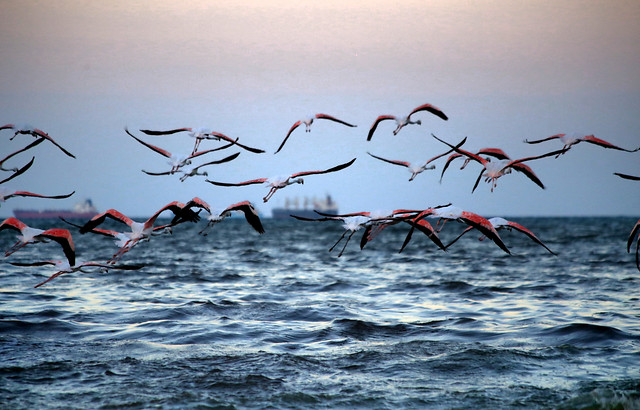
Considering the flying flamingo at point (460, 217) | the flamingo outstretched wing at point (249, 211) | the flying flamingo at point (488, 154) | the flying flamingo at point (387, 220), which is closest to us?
the flying flamingo at point (460, 217)

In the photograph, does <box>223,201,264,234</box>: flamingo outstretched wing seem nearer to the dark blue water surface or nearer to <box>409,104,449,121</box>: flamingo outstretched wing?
the dark blue water surface

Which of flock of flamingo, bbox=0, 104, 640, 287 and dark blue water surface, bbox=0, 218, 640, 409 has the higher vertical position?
flock of flamingo, bbox=0, 104, 640, 287

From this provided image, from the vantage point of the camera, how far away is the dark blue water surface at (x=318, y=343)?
8.70 m

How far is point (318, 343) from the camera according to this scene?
11781 mm

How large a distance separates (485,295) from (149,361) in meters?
11.1

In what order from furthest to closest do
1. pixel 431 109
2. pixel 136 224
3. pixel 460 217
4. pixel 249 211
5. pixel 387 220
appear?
pixel 431 109, pixel 136 224, pixel 249 211, pixel 387 220, pixel 460 217

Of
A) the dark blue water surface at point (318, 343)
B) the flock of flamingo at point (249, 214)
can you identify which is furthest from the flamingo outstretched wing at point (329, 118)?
the dark blue water surface at point (318, 343)

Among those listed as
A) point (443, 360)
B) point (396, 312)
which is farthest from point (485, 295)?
point (443, 360)

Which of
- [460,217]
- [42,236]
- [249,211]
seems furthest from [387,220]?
[42,236]

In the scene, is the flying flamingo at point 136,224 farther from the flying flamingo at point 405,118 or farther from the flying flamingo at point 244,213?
the flying flamingo at point 405,118

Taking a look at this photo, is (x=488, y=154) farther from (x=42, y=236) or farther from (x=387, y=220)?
(x=42, y=236)

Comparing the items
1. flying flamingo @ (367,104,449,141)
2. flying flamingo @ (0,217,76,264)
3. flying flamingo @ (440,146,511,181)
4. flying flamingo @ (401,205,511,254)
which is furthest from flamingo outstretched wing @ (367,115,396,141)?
flying flamingo @ (0,217,76,264)

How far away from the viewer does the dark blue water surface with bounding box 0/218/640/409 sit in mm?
8703

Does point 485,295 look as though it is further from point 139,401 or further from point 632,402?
point 139,401
